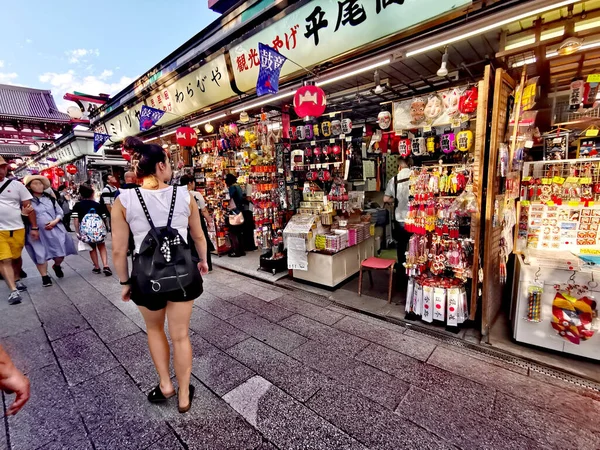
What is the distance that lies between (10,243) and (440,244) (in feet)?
23.7

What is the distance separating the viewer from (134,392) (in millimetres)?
2730

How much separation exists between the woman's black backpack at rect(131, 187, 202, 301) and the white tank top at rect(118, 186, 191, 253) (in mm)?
30

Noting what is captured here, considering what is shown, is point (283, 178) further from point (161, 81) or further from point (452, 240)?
point (161, 81)

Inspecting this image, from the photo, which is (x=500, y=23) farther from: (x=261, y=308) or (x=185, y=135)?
(x=185, y=135)

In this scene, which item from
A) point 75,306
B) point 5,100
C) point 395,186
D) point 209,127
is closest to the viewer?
point 75,306

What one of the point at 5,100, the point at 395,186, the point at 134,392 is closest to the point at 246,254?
the point at 395,186

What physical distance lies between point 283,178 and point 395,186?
2.34 metres

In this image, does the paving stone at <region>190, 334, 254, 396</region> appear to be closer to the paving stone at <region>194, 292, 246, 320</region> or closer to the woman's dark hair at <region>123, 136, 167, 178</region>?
the paving stone at <region>194, 292, 246, 320</region>

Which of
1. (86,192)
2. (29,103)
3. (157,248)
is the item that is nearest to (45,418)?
(157,248)

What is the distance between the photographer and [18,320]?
431 cm

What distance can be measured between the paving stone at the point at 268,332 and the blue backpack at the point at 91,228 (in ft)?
14.3

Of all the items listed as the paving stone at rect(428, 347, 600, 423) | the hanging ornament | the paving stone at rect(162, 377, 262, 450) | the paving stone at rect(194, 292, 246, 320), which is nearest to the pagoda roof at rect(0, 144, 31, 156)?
the paving stone at rect(194, 292, 246, 320)

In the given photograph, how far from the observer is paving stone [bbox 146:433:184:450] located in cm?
213

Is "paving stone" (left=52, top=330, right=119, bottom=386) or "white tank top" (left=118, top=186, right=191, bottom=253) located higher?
"white tank top" (left=118, top=186, right=191, bottom=253)
